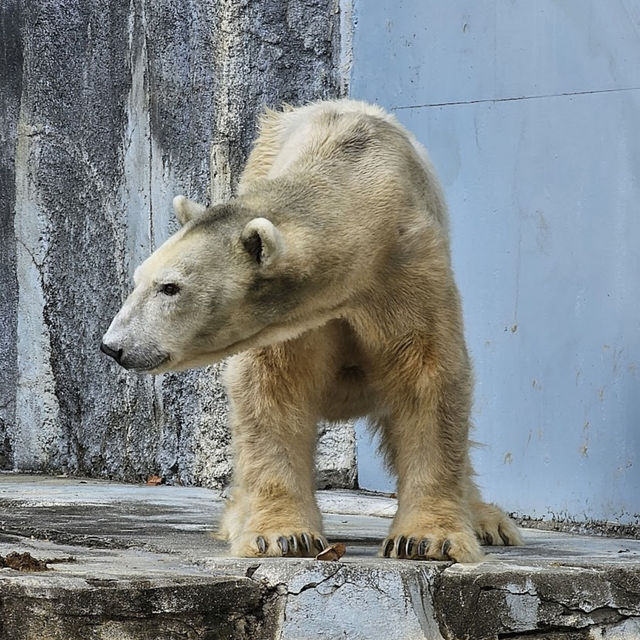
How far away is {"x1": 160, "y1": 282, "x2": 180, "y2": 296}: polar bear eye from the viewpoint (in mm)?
3223

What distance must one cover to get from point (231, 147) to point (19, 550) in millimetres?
Answer: 2757

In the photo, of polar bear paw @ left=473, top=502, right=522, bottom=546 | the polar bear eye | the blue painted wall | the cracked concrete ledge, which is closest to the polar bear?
the polar bear eye

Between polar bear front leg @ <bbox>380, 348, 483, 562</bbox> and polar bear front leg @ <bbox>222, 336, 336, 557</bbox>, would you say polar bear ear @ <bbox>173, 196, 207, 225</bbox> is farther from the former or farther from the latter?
polar bear front leg @ <bbox>380, 348, 483, 562</bbox>

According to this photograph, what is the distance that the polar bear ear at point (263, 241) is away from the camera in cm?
321

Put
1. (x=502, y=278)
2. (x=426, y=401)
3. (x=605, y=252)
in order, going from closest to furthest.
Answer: (x=426, y=401), (x=605, y=252), (x=502, y=278)

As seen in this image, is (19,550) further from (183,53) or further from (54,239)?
(54,239)

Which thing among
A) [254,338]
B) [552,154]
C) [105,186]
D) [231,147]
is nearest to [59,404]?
[105,186]

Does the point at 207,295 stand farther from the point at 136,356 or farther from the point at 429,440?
the point at 429,440

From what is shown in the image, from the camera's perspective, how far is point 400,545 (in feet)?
11.3

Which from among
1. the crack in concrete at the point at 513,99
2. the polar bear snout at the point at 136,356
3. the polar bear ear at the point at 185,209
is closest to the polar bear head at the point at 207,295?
the polar bear snout at the point at 136,356

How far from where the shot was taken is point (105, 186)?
6.51 m

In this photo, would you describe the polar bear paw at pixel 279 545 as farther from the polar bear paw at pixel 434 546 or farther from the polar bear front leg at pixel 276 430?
the polar bear paw at pixel 434 546

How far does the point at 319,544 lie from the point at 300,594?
1.51 ft

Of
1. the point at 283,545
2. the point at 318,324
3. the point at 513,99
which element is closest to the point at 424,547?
the point at 283,545
